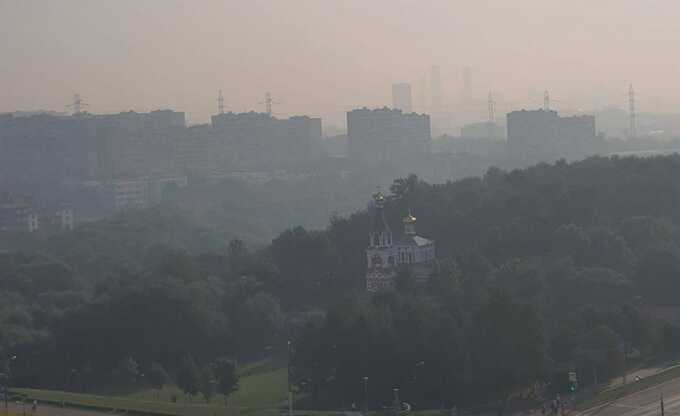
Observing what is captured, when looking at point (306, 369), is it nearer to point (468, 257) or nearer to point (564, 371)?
point (564, 371)

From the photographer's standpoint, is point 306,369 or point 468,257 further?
point 468,257

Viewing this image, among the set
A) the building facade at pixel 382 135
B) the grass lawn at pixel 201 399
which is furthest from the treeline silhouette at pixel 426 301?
the building facade at pixel 382 135

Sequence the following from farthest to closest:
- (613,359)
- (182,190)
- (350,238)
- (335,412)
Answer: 1. (182,190)
2. (350,238)
3. (613,359)
4. (335,412)

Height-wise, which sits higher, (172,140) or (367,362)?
(172,140)

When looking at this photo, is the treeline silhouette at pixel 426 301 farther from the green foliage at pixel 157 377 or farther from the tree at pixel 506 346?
the green foliage at pixel 157 377

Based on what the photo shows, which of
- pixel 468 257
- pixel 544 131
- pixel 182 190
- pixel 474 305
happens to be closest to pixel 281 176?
pixel 182 190

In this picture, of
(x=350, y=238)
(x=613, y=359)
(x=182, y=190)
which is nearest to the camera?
(x=613, y=359)

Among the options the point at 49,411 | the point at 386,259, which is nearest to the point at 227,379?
the point at 49,411
